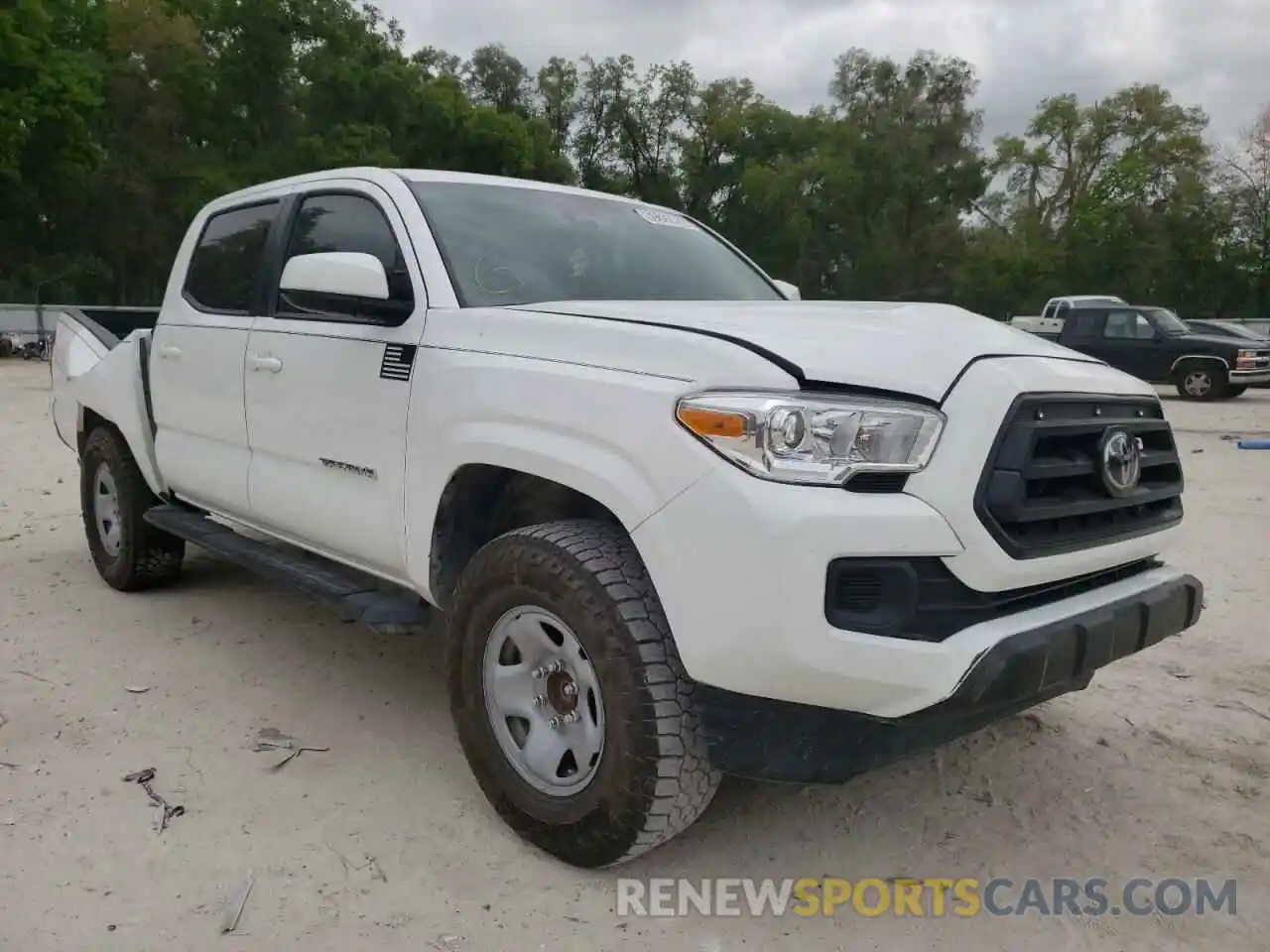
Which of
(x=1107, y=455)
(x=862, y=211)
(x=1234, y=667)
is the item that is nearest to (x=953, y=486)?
(x=1107, y=455)

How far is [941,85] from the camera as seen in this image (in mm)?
48281

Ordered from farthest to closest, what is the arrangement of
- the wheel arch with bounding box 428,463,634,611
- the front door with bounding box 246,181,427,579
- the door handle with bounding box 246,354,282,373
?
the door handle with bounding box 246,354,282,373 → the front door with bounding box 246,181,427,579 → the wheel arch with bounding box 428,463,634,611

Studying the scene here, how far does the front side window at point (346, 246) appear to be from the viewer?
126 inches

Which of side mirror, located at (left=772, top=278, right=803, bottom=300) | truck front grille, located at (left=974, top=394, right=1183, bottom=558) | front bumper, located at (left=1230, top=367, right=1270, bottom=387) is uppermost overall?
side mirror, located at (left=772, top=278, right=803, bottom=300)

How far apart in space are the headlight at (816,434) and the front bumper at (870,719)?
478 millimetres

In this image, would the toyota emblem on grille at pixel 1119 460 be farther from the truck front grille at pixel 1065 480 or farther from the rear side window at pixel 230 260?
the rear side window at pixel 230 260

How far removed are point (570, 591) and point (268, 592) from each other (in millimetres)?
3257

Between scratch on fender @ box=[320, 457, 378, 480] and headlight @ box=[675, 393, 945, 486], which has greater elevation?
headlight @ box=[675, 393, 945, 486]

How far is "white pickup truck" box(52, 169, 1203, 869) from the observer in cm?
222

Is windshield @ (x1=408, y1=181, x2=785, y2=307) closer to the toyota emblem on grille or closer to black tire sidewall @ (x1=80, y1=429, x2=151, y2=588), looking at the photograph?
the toyota emblem on grille

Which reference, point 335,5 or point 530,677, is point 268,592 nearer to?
point 530,677

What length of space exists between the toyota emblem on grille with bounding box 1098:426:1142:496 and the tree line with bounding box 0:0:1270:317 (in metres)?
33.3

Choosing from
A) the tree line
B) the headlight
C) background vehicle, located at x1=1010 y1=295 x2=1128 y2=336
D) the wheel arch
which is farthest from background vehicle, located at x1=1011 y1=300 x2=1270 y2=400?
the tree line

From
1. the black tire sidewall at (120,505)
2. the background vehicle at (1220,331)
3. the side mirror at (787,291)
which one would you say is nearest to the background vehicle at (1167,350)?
the background vehicle at (1220,331)
